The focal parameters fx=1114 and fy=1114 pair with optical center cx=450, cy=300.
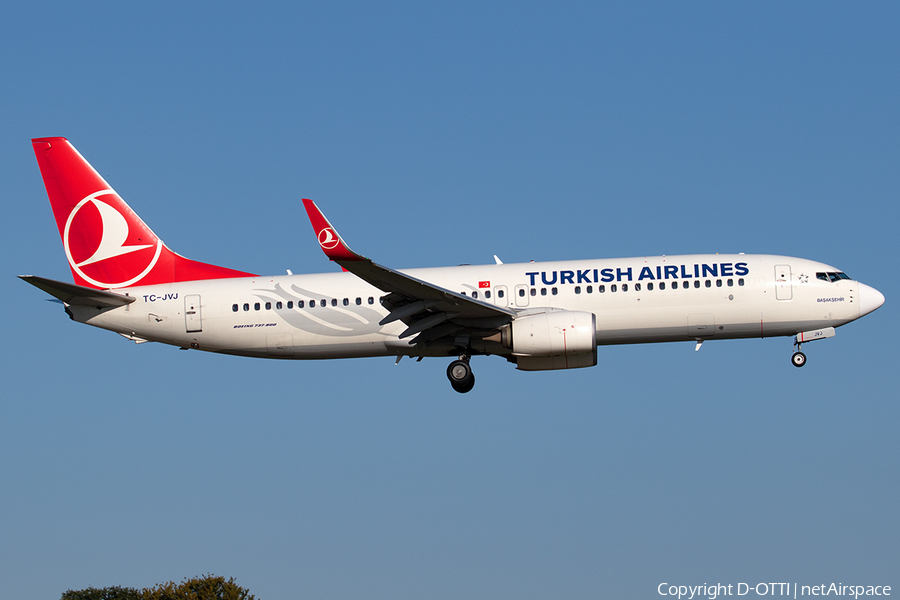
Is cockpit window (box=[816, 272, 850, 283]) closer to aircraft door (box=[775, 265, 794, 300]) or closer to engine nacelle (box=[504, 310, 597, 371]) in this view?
aircraft door (box=[775, 265, 794, 300])

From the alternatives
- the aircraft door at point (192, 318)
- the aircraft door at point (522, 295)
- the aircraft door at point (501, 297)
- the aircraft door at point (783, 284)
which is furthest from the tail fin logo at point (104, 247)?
the aircraft door at point (783, 284)

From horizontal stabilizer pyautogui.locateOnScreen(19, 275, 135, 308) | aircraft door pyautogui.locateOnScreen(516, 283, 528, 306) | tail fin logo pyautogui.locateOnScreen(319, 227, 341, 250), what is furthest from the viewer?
aircraft door pyautogui.locateOnScreen(516, 283, 528, 306)

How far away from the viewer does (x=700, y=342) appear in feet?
125

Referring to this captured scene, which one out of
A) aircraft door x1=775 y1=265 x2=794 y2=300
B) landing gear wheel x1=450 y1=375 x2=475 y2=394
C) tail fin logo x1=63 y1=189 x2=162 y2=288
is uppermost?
tail fin logo x1=63 y1=189 x2=162 y2=288

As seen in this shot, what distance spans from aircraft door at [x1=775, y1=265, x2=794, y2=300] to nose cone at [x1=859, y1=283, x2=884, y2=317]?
2512mm

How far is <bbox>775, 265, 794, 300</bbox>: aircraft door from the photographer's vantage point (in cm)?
3741

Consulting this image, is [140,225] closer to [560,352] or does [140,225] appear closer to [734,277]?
[560,352]

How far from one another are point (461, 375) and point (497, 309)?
312cm

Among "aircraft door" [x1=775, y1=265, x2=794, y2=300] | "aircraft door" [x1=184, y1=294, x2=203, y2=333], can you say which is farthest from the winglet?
"aircraft door" [x1=775, y1=265, x2=794, y2=300]

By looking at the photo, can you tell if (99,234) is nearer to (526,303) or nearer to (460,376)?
(460,376)

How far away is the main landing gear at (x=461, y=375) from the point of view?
37381 mm

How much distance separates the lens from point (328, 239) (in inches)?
1258

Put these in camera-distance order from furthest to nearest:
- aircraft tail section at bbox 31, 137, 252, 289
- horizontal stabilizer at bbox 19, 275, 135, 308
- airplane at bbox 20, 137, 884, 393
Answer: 1. aircraft tail section at bbox 31, 137, 252, 289
2. horizontal stabilizer at bbox 19, 275, 135, 308
3. airplane at bbox 20, 137, 884, 393

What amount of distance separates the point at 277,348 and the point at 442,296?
23.6ft
